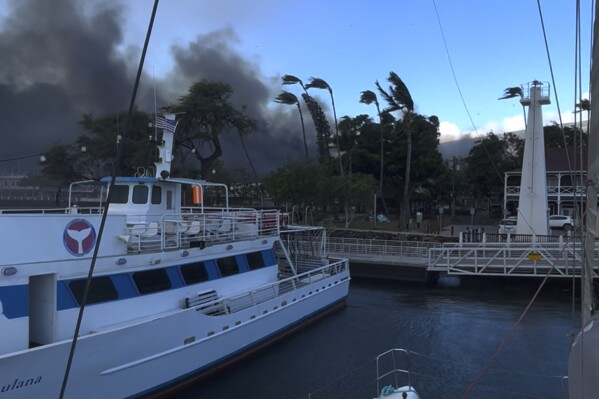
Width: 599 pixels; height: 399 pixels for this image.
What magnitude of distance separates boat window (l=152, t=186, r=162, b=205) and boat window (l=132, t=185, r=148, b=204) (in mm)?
191

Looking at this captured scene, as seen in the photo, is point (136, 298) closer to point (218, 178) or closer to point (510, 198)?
point (218, 178)

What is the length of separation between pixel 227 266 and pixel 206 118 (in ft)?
118

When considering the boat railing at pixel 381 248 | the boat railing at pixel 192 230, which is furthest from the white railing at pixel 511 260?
the boat railing at pixel 192 230

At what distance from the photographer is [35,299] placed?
913cm

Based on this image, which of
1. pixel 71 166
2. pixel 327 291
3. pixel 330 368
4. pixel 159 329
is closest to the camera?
pixel 159 329

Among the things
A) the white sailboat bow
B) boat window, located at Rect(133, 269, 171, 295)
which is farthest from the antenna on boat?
the white sailboat bow

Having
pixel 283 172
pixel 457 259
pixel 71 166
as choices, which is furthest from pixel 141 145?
pixel 457 259

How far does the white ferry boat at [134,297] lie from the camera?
8281 millimetres

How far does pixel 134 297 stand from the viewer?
1038 cm

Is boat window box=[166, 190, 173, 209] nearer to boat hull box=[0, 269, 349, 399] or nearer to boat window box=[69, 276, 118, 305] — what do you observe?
boat hull box=[0, 269, 349, 399]

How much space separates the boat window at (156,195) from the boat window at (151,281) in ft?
9.72

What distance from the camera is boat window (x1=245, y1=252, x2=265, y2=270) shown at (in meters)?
14.6

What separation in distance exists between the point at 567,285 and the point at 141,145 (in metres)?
34.4

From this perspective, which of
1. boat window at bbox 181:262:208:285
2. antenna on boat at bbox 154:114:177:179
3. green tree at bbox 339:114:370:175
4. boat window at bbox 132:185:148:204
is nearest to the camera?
boat window at bbox 181:262:208:285
